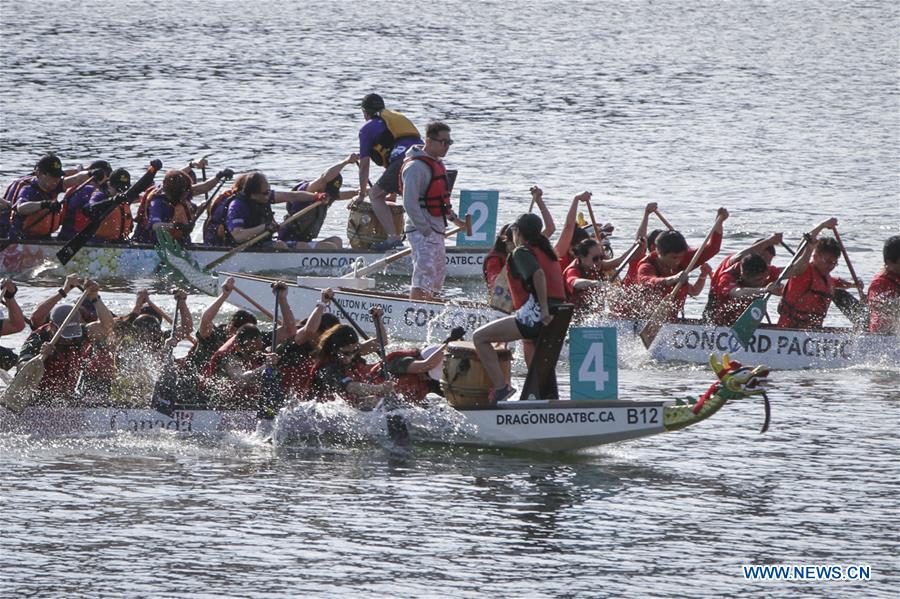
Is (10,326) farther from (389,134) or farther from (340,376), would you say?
(389,134)

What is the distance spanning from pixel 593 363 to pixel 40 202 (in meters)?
12.1

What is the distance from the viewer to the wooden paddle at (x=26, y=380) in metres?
15.8

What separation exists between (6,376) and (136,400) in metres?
1.51

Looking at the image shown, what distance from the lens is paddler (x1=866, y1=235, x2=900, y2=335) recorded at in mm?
19484

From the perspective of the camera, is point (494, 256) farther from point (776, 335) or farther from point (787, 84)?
point (787, 84)

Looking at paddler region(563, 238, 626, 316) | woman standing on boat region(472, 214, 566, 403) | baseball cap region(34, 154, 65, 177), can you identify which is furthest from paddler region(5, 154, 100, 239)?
woman standing on boat region(472, 214, 566, 403)

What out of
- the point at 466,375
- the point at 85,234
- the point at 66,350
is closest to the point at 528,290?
the point at 466,375

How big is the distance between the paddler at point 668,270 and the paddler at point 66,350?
6.86 m

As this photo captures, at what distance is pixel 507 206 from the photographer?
104 feet

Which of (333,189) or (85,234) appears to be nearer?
(85,234)

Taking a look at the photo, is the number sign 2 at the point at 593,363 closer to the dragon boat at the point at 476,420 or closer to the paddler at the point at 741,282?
the dragon boat at the point at 476,420

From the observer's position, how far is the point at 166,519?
14.1 meters

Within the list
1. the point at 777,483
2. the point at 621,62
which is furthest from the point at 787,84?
the point at 777,483

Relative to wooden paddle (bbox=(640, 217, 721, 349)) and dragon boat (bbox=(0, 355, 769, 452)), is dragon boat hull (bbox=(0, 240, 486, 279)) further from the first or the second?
dragon boat (bbox=(0, 355, 769, 452))
